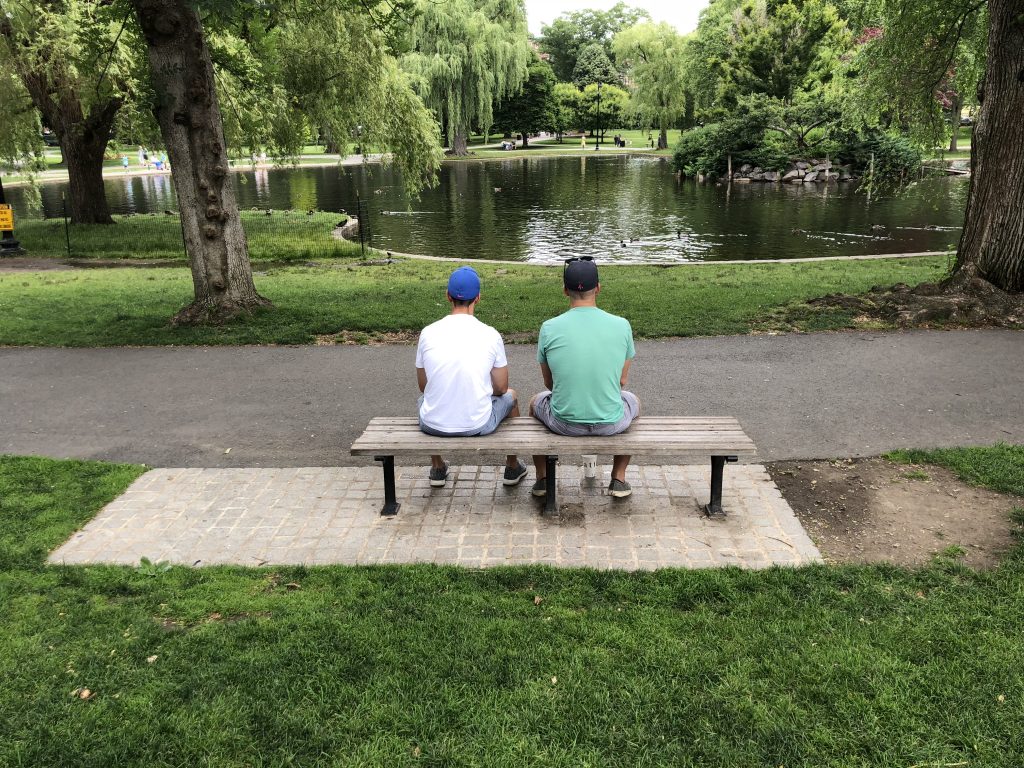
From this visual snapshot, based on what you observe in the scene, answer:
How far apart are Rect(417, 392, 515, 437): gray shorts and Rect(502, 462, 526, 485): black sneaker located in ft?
1.49

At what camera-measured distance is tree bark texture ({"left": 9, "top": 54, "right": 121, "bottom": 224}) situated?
19.5 metres

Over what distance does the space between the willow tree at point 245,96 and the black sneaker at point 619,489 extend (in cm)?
663

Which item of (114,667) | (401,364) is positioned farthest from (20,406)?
(114,667)

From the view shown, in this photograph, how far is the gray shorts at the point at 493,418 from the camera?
15.9ft

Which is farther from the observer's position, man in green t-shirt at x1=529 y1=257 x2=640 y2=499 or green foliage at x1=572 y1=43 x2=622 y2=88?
green foliage at x1=572 y1=43 x2=622 y2=88

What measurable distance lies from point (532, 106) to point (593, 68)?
18.0 m

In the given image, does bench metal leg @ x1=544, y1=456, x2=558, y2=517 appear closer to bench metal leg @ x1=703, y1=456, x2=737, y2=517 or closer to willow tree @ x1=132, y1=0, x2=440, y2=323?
bench metal leg @ x1=703, y1=456, x2=737, y2=517

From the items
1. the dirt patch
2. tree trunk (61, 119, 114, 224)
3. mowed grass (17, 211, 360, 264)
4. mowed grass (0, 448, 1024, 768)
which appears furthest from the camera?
tree trunk (61, 119, 114, 224)

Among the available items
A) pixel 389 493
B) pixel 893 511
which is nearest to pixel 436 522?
pixel 389 493

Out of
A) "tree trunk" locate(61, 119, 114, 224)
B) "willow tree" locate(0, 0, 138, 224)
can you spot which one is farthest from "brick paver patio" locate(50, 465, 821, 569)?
"tree trunk" locate(61, 119, 114, 224)

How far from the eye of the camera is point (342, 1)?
468 inches

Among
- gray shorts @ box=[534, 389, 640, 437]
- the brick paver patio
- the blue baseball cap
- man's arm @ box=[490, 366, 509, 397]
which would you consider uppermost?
the blue baseball cap

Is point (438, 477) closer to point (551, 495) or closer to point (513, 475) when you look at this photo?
point (513, 475)

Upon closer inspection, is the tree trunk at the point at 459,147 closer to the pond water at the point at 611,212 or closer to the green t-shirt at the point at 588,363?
the pond water at the point at 611,212
